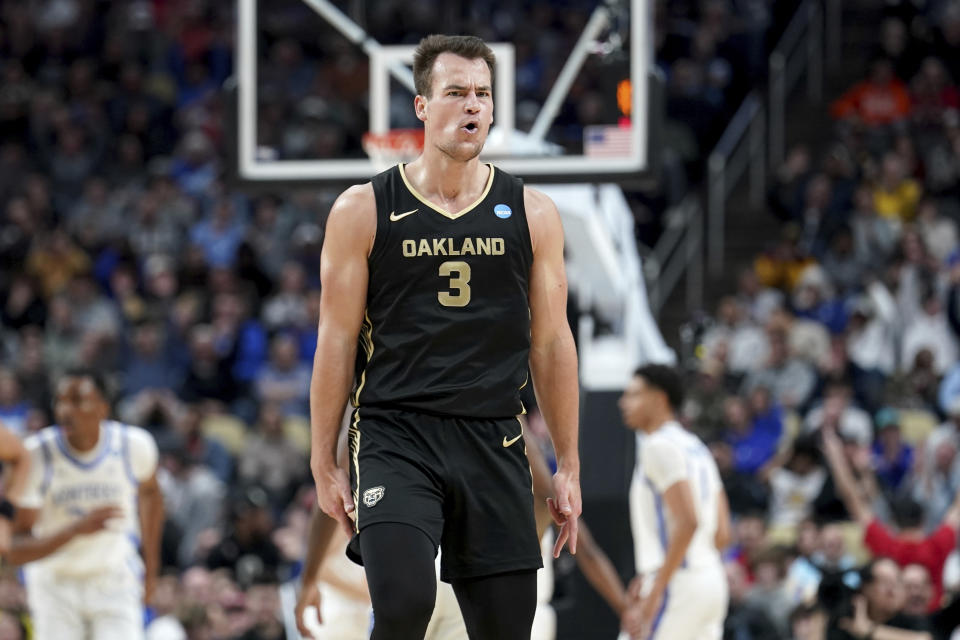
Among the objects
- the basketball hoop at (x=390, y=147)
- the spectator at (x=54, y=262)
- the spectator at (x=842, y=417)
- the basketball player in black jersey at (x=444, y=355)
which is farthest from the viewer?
the spectator at (x=54, y=262)

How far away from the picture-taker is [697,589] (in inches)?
352

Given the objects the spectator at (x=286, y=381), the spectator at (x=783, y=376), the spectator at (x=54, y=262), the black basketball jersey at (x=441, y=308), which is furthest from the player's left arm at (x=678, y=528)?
the spectator at (x=54, y=262)

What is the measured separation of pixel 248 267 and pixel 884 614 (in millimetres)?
9262

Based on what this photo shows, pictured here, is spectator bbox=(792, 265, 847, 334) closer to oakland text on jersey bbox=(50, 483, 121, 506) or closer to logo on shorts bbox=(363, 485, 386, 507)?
oakland text on jersey bbox=(50, 483, 121, 506)

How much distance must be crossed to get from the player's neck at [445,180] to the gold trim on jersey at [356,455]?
0.72m

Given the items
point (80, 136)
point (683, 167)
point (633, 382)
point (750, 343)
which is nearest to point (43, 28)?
point (80, 136)

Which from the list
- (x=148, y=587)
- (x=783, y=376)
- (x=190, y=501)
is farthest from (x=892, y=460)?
(x=148, y=587)

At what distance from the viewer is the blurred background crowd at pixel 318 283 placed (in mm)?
11789

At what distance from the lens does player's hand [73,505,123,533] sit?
845 cm

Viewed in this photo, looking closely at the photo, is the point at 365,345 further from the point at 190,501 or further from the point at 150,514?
the point at 190,501

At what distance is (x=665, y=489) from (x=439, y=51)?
4.19 meters

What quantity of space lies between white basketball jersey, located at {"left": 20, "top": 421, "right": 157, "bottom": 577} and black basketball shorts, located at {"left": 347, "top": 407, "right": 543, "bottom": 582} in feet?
13.2

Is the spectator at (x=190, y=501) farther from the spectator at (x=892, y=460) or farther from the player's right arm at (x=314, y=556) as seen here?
the player's right arm at (x=314, y=556)

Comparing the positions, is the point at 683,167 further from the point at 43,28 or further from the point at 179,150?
the point at 43,28
